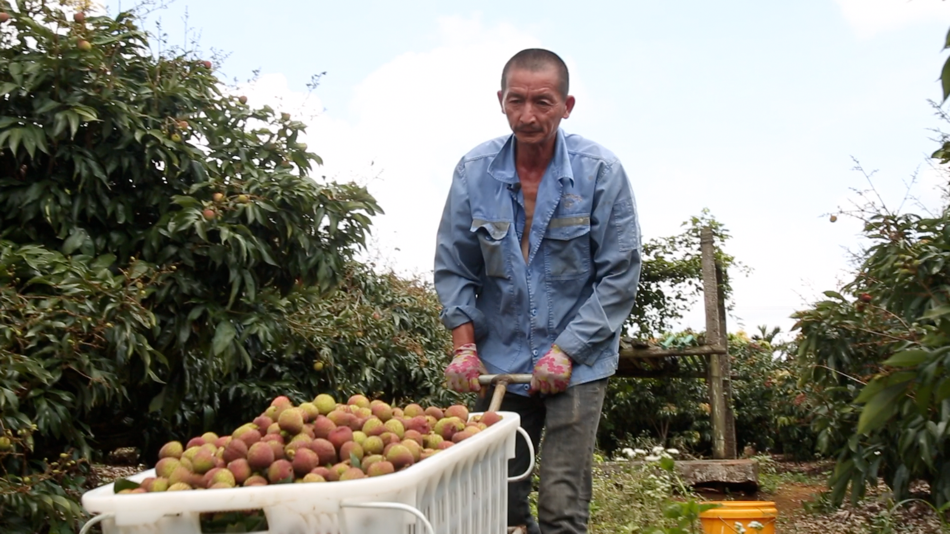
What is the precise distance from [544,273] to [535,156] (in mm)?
385

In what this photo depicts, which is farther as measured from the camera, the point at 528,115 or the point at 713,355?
the point at 713,355

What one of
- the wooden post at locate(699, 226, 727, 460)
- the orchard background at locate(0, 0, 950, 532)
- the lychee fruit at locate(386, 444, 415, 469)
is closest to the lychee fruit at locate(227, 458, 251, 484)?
the lychee fruit at locate(386, 444, 415, 469)

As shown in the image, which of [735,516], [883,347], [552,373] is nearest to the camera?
[552,373]

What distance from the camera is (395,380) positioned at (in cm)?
721

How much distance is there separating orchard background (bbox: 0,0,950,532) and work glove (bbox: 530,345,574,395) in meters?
1.64

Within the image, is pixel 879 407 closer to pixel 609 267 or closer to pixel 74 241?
pixel 609 267

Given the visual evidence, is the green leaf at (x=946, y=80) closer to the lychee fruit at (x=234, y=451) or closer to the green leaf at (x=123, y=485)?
the lychee fruit at (x=234, y=451)

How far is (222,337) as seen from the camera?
470cm

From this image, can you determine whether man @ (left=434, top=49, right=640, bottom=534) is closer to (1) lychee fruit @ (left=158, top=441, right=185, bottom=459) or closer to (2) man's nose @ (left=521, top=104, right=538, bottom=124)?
(2) man's nose @ (left=521, top=104, right=538, bottom=124)

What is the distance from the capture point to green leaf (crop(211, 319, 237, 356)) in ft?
15.3

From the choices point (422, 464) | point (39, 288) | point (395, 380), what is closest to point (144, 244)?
point (39, 288)

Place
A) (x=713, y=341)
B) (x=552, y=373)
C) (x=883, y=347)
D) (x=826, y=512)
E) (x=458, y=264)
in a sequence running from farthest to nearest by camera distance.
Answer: (x=713, y=341), (x=826, y=512), (x=883, y=347), (x=458, y=264), (x=552, y=373)

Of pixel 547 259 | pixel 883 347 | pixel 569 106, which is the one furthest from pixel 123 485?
pixel 883 347

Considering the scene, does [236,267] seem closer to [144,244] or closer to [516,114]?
[144,244]
